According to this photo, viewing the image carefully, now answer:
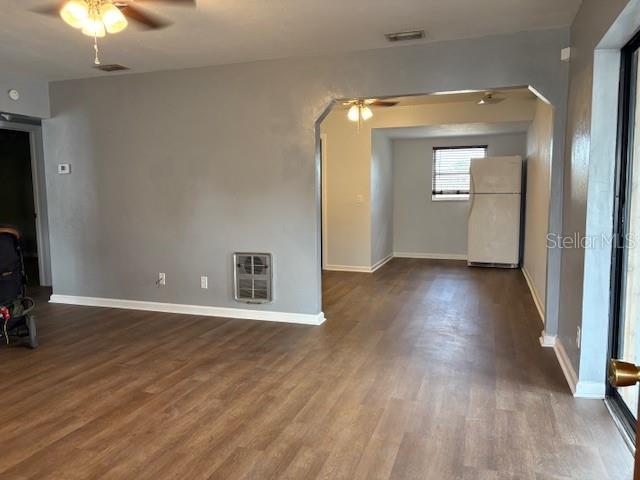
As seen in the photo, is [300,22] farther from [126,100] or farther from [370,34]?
[126,100]

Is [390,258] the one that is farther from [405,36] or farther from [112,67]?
[112,67]

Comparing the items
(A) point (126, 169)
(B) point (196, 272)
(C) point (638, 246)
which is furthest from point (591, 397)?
(A) point (126, 169)

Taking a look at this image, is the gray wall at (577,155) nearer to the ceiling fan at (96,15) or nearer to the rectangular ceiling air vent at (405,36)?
the rectangular ceiling air vent at (405,36)

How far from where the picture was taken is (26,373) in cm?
319

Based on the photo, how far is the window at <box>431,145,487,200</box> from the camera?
8086 millimetres

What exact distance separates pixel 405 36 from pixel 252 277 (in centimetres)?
251

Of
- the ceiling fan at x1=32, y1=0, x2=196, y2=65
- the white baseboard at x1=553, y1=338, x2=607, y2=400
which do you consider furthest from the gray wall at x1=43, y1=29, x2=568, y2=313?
the white baseboard at x1=553, y1=338, x2=607, y2=400

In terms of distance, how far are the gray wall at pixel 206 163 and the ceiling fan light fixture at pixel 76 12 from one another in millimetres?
1867

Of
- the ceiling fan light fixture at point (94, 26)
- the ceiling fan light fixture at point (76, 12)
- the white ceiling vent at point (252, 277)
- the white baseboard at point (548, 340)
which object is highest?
the ceiling fan light fixture at point (76, 12)

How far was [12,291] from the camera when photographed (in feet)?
12.1

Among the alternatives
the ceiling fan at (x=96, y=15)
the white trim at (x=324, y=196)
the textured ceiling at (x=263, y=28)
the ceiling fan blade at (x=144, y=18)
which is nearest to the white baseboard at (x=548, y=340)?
the textured ceiling at (x=263, y=28)

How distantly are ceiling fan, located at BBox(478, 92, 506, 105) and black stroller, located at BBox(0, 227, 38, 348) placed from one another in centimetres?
503

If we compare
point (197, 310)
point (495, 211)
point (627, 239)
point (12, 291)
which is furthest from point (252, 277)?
point (495, 211)

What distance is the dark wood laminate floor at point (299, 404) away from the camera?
82.7 inches
